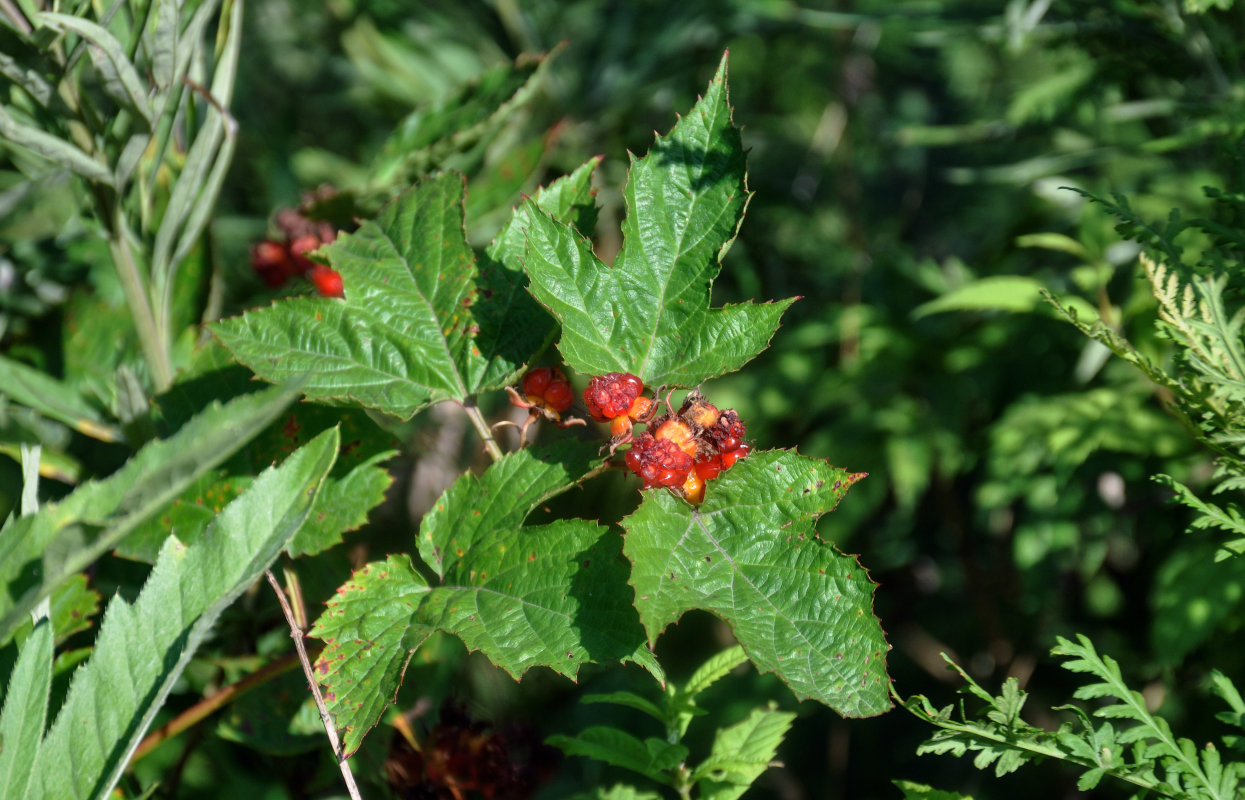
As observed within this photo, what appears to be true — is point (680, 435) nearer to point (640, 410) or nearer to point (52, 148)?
point (640, 410)

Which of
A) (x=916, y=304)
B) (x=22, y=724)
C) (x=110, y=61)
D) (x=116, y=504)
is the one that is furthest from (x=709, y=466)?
(x=916, y=304)

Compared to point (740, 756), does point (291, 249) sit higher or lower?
higher

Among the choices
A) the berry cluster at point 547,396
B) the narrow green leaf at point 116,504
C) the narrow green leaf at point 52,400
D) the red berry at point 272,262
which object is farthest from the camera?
the red berry at point 272,262

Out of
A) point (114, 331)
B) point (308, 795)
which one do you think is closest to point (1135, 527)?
point (308, 795)

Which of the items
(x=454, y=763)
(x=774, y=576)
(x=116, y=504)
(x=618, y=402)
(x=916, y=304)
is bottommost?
(x=916, y=304)

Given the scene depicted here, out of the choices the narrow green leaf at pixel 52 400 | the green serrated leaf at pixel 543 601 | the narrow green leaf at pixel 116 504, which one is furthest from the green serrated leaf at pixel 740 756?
the narrow green leaf at pixel 52 400

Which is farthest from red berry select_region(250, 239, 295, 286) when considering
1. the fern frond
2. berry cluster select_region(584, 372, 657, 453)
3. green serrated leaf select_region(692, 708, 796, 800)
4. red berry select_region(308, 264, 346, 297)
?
the fern frond

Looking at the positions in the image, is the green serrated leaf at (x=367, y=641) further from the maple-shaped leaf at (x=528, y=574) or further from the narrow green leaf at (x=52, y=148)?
the narrow green leaf at (x=52, y=148)

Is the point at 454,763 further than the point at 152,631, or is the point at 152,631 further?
the point at 454,763
